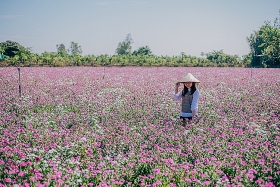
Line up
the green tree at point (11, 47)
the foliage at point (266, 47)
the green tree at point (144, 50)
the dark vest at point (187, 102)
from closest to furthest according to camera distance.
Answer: the dark vest at point (187, 102) < the foliage at point (266, 47) < the green tree at point (11, 47) < the green tree at point (144, 50)

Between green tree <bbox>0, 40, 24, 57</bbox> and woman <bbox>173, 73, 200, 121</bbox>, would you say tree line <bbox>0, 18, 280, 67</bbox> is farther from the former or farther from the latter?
woman <bbox>173, 73, 200, 121</bbox>

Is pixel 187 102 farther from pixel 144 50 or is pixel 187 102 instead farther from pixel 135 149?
pixel 144 50

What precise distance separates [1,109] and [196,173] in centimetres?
646

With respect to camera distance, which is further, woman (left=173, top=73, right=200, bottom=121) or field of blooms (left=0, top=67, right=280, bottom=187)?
woman (left=173, top=73, right=200, bottom=121)

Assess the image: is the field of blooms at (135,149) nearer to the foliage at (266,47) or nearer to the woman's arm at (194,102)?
the woman's arm at (194,102)

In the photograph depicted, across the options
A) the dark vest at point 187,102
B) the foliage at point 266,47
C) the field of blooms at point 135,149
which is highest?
the foliage at point 266,47

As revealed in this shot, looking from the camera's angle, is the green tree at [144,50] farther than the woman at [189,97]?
Yes

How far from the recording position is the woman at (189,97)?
21.5 ft

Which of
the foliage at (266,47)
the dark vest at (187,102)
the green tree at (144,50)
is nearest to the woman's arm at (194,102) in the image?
the dark vest at (187,102)

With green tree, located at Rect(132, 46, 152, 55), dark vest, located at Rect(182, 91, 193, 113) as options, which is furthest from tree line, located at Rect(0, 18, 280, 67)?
dark vest, located at Rect(182, 91, 193, 113)

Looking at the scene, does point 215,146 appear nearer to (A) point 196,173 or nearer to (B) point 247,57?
(A) point 196,173

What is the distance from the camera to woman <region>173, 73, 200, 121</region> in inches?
258

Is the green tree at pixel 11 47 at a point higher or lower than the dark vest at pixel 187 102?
higher

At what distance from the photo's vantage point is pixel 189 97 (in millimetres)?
6840
